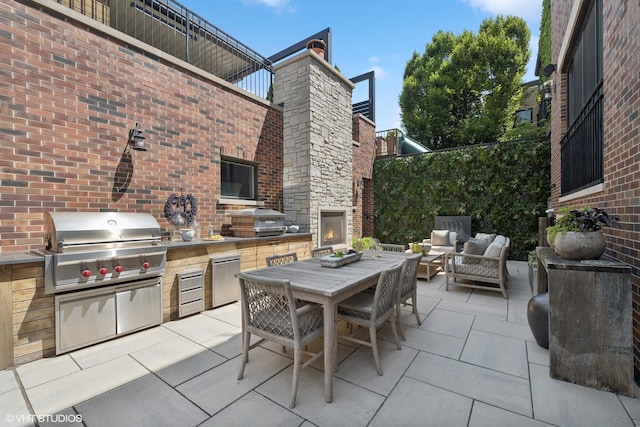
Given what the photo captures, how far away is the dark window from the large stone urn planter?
1.10 m

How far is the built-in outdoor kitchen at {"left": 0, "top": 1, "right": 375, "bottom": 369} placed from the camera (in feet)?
8.75

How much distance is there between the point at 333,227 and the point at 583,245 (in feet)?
16.3

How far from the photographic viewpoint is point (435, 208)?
27.2 feet

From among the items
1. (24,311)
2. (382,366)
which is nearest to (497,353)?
(382,366)

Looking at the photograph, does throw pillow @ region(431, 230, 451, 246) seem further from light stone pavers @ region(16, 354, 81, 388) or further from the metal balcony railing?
light stone pavers @ region(16, 354, 81, 388)

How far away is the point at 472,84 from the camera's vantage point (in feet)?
39.2

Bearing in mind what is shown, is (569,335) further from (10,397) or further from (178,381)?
(10,397)

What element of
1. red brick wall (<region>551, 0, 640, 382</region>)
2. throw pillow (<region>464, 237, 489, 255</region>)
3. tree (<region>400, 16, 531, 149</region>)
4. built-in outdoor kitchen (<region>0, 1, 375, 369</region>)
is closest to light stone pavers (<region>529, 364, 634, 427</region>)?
red brick wall (<region>551, 0, 640, 382</region>)

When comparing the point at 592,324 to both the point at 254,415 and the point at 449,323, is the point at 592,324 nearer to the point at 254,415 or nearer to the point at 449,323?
the point at 449,323

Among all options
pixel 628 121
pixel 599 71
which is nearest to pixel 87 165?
pixel 628 121

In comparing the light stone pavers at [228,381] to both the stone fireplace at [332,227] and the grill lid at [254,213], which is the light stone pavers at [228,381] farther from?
the stone fireplace at [332,227]

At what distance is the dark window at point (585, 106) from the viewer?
3.04 metres

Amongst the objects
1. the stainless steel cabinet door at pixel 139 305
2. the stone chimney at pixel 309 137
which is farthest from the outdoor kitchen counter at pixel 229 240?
the stone chimney at pixel 309 137

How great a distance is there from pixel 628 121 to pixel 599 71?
155cm
